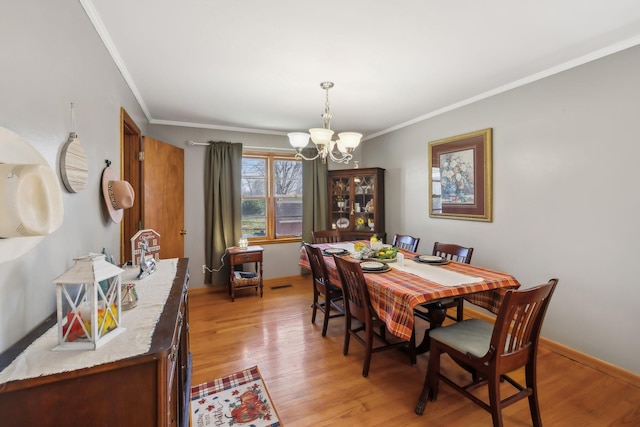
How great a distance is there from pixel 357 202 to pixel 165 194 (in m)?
2.79

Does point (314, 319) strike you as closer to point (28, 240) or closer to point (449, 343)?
point (449, 343)

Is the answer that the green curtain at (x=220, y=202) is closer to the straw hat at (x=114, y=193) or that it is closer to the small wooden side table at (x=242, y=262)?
the small wooden side table at (x=242, y=262)

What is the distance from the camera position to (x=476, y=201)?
3.16 meters

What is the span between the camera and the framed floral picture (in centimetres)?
305

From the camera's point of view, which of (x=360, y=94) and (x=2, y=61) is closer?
(x=2, y=61)

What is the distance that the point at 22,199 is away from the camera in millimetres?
771

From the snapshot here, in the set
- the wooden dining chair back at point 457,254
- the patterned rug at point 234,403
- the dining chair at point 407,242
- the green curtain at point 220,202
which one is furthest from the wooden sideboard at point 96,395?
the green curtain at point 220,202

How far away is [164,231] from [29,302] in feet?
8.37

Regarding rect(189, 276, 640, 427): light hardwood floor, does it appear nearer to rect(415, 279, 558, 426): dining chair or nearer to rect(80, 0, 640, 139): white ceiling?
rect(415, 279, 558, 426): dining chair

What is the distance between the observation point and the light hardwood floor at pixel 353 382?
1.76 m

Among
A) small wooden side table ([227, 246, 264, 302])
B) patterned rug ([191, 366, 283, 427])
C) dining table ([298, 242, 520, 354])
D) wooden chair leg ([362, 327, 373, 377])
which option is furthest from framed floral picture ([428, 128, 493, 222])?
patterned rug ([191, 366, 283, 427])

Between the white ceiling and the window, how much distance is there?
1.38m

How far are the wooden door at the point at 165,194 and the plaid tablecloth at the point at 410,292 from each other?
2.50 metres

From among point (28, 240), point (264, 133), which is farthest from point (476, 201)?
point (28, 240)
